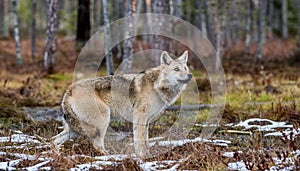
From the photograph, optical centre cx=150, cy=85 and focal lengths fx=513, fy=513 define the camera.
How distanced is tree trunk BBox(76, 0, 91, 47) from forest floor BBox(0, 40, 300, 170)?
4.72 m

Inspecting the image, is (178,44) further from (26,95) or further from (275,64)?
(26,95)

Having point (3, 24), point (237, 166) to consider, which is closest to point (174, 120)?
point (237, 166)

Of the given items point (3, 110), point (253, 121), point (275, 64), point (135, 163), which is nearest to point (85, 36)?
point (275, 64)

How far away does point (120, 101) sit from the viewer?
7352 millimetres

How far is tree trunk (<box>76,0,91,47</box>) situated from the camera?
22850 mm

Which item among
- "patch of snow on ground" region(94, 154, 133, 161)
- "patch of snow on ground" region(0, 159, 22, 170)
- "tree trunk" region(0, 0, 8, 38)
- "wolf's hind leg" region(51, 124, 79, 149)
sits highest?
"tree trunk" region(0, 0, 8, 38)

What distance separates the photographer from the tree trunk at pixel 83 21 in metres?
22.9

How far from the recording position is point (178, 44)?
80.5 feet

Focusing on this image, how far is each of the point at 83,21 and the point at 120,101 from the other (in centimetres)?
1616

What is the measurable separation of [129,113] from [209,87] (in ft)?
22.5

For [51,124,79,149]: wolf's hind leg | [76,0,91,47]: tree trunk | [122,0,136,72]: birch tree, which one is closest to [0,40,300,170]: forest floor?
[51,124,79,149]: wolf's hind leg

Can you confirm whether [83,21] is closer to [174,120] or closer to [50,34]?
[50,34]

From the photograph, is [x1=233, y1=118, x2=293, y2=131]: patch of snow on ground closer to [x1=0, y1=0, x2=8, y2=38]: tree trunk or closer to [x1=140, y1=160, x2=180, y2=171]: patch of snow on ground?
[x1=140, y1=160, x2=180, y2=171]: patch of snow on ground

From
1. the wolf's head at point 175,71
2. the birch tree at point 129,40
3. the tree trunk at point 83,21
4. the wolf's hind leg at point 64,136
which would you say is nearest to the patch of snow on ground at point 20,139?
the wolf's hind leg at point 64,136
